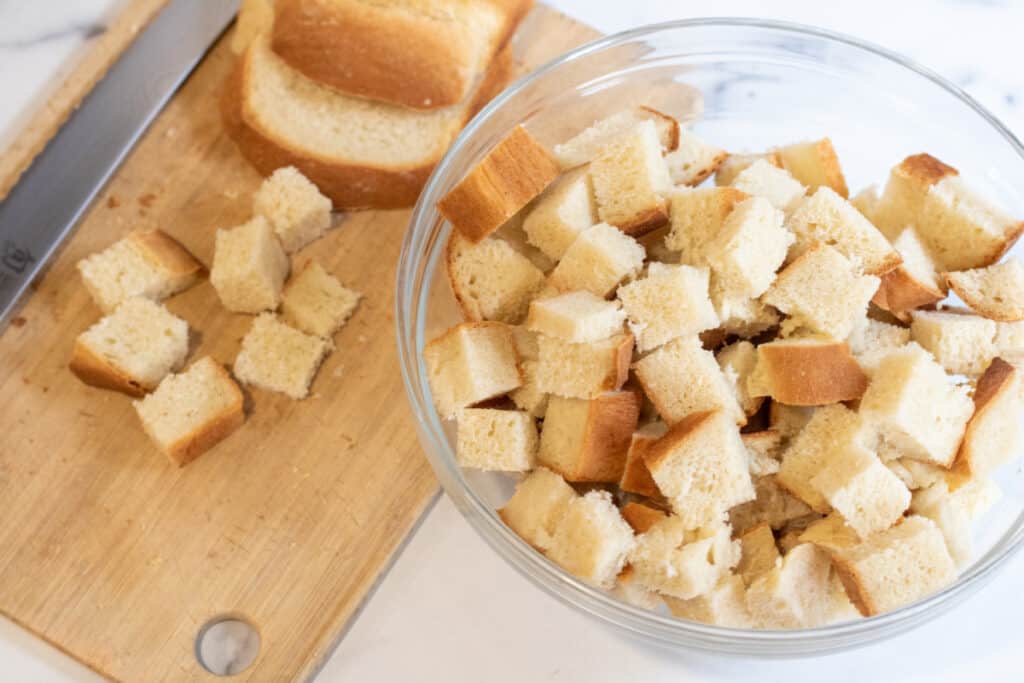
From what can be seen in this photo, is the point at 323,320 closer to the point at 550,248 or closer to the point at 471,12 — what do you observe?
the point at 550,248

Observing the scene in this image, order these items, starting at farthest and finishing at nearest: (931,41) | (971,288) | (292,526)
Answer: (931,41), (292,526), (971,288)

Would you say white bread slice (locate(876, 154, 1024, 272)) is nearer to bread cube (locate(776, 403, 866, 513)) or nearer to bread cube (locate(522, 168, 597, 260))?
bread cube (locate(776, 403, 866, 513))

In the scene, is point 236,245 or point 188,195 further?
point 188,195

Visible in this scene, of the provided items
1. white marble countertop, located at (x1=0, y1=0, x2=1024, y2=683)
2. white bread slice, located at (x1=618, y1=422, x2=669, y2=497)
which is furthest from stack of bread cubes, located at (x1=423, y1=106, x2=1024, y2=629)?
white marble countertop, located at (x1=0, y1=0, x2=1024, y2=683)

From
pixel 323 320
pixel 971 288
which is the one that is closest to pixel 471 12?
pixel 323 320

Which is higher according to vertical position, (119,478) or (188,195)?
(188,195)

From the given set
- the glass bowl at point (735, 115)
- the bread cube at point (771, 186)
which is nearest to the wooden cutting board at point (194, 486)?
the glass bowl at point (735, 115)

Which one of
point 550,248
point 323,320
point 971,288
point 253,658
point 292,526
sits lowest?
point 253,658

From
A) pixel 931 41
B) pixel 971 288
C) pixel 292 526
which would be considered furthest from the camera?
pixel 931 41
